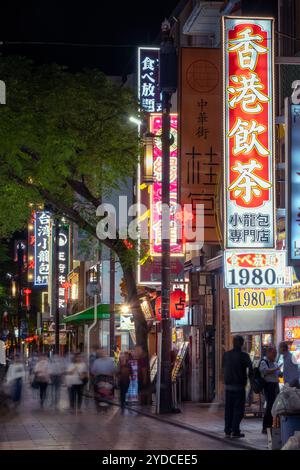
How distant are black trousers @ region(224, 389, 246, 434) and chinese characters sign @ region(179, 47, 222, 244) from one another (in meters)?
6.52

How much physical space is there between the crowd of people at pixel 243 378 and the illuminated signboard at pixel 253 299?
110 inches

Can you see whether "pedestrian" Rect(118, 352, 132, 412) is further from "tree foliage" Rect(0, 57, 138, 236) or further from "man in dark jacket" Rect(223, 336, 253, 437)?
"man in dark jacket" Rect(223, 336, 253, 437)

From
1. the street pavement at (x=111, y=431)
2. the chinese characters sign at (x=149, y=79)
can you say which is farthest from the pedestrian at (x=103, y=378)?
the chinese characters sign at (x=149, y=79)

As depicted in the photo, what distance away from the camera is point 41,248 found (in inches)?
3354

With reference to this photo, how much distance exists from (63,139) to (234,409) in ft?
44.7

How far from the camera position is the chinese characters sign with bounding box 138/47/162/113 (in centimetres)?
3546

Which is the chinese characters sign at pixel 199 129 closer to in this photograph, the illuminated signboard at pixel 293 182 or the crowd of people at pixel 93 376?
the crowd of people at pixel 93 376

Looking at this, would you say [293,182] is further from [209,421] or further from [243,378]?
[209,421]

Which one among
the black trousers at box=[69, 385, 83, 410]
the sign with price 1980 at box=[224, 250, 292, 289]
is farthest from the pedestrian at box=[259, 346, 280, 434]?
the black trousers at box=[69, 385, 83, 410]

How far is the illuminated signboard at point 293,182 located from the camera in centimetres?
1706

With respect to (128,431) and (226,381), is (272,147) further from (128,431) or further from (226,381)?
(128,431)

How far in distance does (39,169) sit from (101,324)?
3232 cm

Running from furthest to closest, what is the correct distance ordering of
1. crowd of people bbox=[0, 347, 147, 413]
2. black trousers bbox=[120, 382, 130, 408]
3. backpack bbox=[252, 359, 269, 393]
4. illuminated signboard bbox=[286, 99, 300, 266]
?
black trousers bbox=[120, 382, 130, 408], crowd of people bbox=[0, 347, 147, 413], backpack bbox=[252, 359, 269, 393], illuminated signboard bbox=[286, 99, 300, 266]

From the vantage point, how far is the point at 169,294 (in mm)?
Result: 27828
